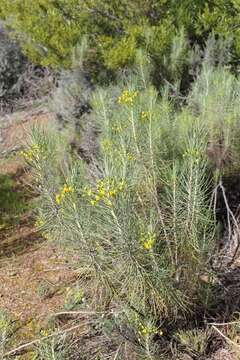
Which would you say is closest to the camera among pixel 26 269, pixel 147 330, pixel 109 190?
pixel 109 190

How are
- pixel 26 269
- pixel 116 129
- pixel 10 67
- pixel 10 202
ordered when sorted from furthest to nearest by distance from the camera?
pixel 10 67
pixel 10 202
pixel 26 269
pixel 116 129

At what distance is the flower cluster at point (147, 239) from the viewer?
2551 millimetres

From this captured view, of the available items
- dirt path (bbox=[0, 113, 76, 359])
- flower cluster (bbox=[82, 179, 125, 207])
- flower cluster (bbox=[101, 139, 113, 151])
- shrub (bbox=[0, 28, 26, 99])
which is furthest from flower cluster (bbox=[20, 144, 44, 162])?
shrub (bbox=[0, 28, 26, 99])

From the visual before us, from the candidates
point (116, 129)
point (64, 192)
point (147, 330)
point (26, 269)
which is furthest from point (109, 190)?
point (26, 269)

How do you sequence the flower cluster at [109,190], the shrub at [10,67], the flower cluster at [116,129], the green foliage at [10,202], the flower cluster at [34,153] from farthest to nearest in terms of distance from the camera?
the shrub at [10,67]
the green foliage at [10,202]
the flower cluster at [116,129]
the flower cluster at [34,153]
the flower cluster at [109,190]

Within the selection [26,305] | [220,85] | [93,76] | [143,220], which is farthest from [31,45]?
[143,220]

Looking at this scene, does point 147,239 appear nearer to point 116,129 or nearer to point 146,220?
point 146,220

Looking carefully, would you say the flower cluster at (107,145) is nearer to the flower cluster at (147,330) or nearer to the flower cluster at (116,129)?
the flower cluster at (116,129)

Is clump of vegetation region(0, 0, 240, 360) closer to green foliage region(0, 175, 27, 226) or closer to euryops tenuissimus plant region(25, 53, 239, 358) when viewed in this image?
euryops tenuissimus plant region(25, 53, 239, 358)

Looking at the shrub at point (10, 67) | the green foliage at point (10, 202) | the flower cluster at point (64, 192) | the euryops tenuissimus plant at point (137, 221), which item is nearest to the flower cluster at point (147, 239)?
the euryops tenuissimus plant at point (137, 221)

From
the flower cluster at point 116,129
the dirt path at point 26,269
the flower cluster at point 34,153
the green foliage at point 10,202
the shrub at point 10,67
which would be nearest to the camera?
the flower cluster at point 34,153

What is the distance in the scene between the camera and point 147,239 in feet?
8.50

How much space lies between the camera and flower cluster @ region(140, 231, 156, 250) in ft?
8.37

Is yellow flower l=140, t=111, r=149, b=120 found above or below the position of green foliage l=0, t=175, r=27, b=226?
above
